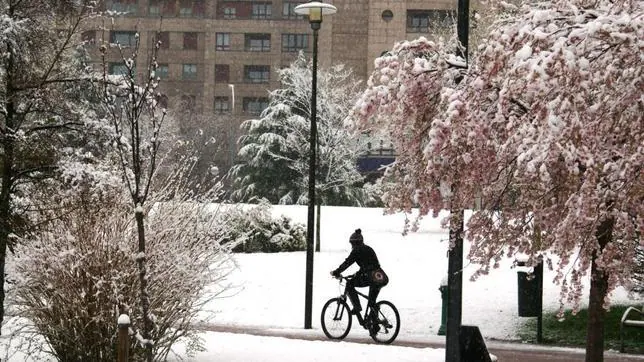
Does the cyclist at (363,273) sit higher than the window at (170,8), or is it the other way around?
the window at (170,8)

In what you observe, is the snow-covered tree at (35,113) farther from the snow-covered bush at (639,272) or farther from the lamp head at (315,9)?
the snow-covered bush at (639,272)

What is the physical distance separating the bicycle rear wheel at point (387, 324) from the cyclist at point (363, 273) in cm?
17

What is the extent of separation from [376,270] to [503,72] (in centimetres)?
688

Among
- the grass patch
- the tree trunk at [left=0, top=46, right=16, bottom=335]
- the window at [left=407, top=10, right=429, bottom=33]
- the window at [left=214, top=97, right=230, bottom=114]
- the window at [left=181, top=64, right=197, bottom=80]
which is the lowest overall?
the grass patch

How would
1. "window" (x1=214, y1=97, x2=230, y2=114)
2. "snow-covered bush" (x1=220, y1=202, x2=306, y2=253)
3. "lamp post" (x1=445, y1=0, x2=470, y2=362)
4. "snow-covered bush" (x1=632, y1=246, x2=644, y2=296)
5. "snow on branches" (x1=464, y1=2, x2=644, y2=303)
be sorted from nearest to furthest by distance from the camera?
"snow on branches" (x1=464, y1=2, x2=644, y2=303)
"lamp post" (x1=445, y1=0, x2=470, y2=362)
"snow-covered bush" (x1=632, y1=246, x2=644, y2=296)
"snow-covered bush" (x1=220, y1=202, x2=306, y2=253)
"window" (x1=214, y1=97, x2=230, y2=114)

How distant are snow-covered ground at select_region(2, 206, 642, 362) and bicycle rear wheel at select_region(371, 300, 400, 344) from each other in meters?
0.69

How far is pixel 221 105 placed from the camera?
7306 cm

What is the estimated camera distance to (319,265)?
859 inches

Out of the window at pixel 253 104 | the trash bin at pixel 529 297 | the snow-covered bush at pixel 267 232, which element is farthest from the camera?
the window at pixel 253 104

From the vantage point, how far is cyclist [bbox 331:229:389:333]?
43.1 feet

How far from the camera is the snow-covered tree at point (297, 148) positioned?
34000mm

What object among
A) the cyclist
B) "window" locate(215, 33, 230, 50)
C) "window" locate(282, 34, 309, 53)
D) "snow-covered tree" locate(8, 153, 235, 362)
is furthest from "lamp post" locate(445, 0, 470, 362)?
"window" locate(215, 33, 230, 50)

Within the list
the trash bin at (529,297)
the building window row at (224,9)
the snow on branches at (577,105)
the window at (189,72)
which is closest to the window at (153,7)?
the building window row at (224,9)

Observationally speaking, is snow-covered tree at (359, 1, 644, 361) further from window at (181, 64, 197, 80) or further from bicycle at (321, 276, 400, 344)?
window at (181, 64, 197, 80)
